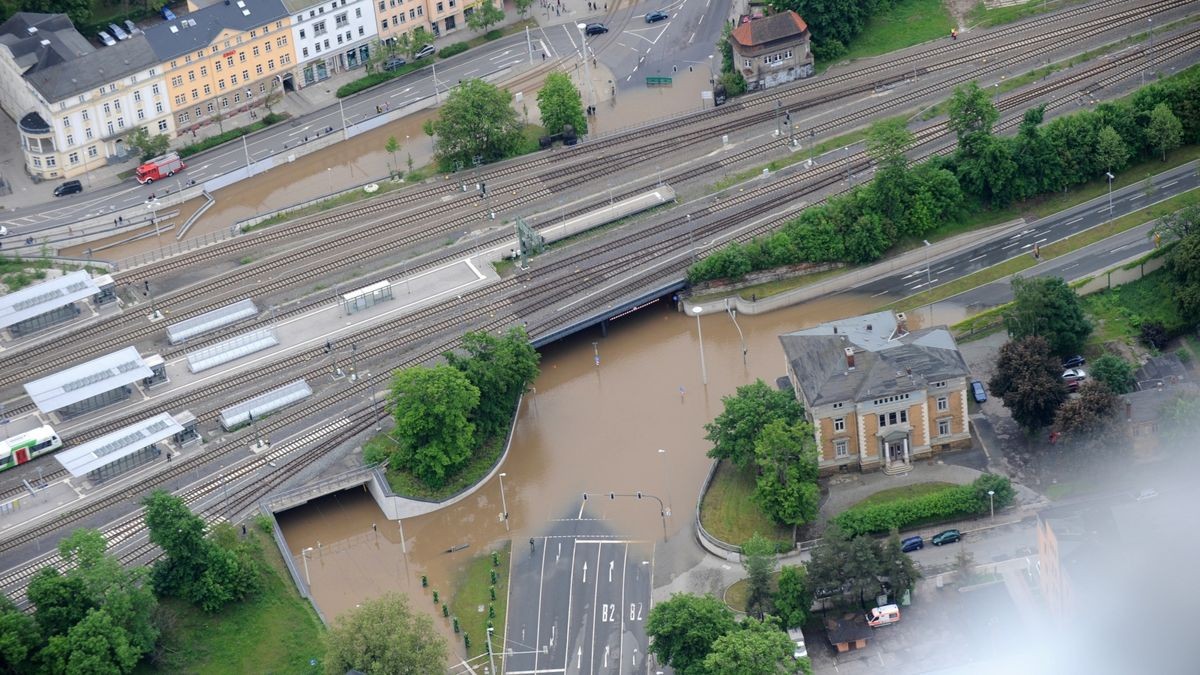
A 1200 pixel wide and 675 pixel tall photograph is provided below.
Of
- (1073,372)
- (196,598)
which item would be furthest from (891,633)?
(196,598)

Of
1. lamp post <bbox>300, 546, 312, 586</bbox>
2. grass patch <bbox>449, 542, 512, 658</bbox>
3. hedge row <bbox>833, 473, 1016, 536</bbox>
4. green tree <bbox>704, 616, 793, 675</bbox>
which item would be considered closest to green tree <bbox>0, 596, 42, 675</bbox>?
lamp post <bbox>300, 546, 312, 586</bbox>

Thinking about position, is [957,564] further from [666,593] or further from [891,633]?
[666,593]

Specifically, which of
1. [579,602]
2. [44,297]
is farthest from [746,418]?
[44,297]

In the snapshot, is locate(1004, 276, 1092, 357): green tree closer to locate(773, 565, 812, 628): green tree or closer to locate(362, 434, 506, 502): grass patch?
locate(773, 565, 812, 628): green tree

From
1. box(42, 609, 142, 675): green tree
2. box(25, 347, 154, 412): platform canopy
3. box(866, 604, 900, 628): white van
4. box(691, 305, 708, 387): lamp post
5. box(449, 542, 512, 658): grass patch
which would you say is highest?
box(25, 347, 154, 412): platform canopy

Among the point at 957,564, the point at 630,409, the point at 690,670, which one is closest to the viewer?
the point at 690,670
